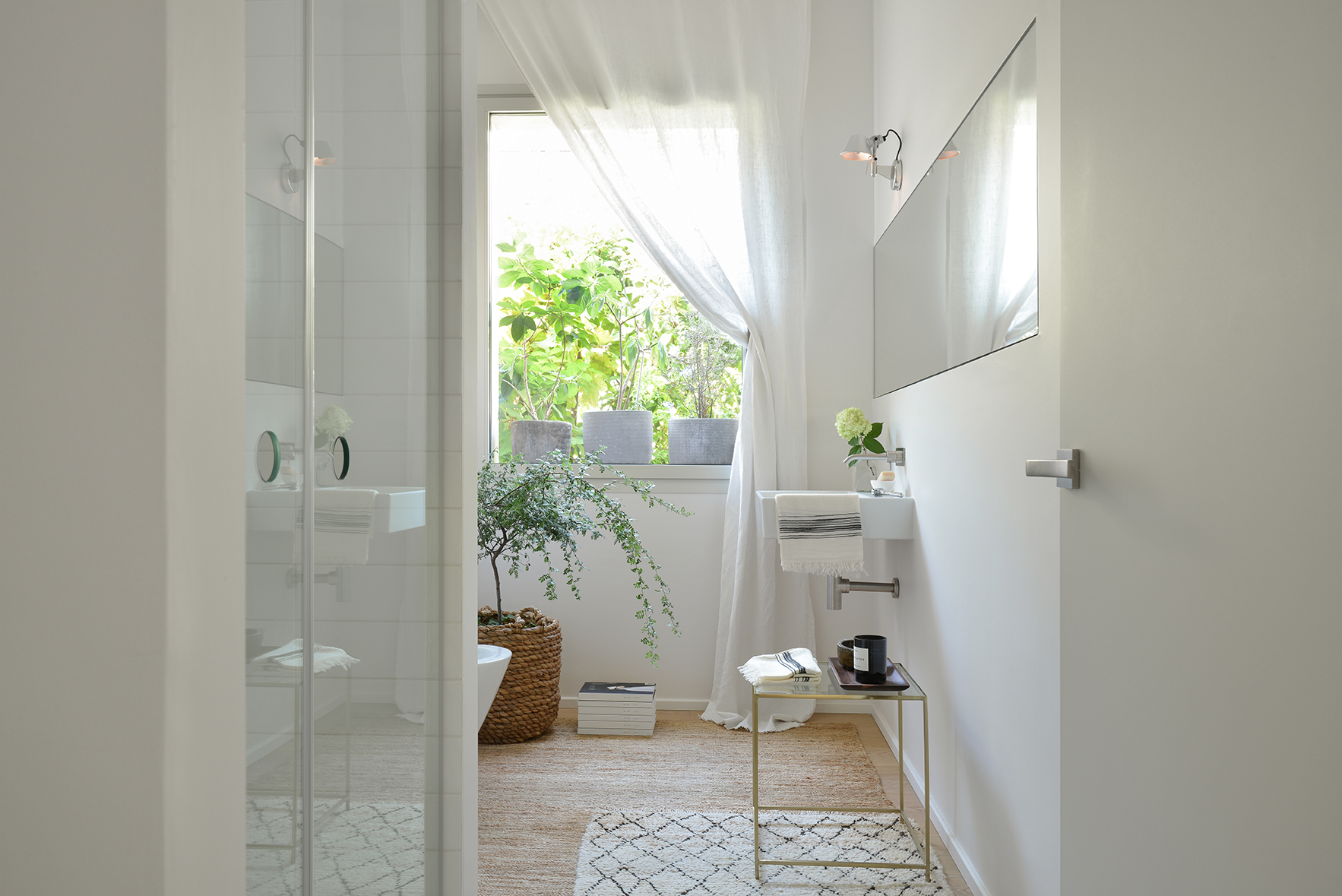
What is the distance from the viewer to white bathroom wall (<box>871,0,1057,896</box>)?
141 centimetres

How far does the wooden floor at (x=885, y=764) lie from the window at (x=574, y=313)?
1087 mm

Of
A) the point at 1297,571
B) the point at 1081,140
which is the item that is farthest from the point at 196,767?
the point at 1081,140

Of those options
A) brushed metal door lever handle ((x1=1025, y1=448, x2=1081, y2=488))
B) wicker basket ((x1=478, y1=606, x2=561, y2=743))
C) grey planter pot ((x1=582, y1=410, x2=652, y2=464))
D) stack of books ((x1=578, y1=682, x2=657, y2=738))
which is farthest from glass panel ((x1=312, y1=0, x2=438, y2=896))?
grey planter pot ((x1=582, y1=410, x2=652, y2=464))

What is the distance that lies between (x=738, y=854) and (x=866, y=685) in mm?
515

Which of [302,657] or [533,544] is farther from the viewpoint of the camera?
[533,544]

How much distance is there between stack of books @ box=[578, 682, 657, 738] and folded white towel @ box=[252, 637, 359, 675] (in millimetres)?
1871

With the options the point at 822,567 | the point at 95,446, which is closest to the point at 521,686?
the point at 822,567

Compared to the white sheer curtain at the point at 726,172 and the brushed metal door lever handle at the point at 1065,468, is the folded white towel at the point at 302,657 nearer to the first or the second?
the brushed metal door lever handle at the point at 1065,468

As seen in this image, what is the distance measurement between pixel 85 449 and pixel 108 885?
1.19 feet

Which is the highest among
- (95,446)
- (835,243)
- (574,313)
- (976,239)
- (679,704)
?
(835,243)

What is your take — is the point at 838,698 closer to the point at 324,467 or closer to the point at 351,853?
the point at 351,853

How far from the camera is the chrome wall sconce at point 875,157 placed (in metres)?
2.67

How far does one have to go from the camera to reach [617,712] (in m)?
3.00

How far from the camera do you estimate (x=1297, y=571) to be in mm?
636
